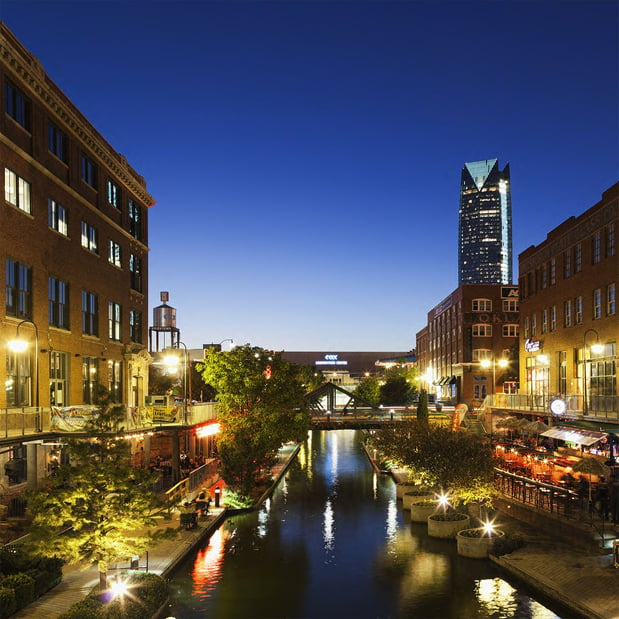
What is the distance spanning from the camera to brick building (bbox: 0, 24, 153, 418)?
2947 centimetres

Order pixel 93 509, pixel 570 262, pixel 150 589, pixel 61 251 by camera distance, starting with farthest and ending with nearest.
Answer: pixel 570 262 < pixel 61 251 < pixel 150 589 < pixel 93 509

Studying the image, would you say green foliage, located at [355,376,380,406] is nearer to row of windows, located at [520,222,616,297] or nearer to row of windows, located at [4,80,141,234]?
row of windows, located at [520,222,616,297]

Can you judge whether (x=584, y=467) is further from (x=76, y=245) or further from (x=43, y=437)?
(x=76, y=245)

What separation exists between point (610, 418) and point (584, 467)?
8644 millimetres

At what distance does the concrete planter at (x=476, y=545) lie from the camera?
25891 millimetres

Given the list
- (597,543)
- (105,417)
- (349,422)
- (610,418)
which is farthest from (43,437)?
(349,422)

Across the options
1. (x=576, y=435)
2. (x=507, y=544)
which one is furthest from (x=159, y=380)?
(x=507, y=544)

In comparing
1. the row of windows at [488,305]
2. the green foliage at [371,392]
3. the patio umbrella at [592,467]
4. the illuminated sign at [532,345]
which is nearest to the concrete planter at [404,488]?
the patio umbrella at [592,467]

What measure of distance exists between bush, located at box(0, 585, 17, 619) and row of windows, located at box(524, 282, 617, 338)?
39027mm

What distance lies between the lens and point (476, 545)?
26016 millimetres

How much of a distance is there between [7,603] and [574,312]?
148ft

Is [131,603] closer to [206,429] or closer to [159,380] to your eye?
[206,429]

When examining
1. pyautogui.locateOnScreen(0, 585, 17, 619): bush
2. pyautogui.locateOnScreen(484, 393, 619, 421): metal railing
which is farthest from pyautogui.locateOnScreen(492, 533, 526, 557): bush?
pyautogui.locateOnScreen(0, 585, 17, 619): bush

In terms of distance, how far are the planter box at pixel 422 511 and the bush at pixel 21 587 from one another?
62.9 feet
